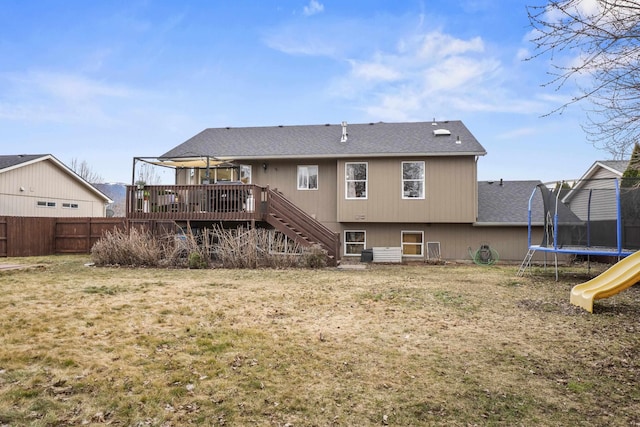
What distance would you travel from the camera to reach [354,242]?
630 inches

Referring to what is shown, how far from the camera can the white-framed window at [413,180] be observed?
15164 millimetres

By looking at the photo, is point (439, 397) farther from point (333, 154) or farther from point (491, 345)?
point (333, 154)

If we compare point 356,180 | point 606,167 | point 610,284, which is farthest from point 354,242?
point 606,167

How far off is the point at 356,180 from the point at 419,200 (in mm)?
2451

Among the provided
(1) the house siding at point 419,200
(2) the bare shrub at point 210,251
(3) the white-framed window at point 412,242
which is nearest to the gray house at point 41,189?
(2) the bare shrub at point 210,251

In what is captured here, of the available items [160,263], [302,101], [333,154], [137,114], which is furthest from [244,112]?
[160,263]

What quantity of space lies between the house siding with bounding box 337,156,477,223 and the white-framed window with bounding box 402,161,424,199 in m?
0.15

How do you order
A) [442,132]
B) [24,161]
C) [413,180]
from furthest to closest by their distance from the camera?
[24,161], [442,132], [413,180]

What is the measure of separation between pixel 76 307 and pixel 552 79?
696cm

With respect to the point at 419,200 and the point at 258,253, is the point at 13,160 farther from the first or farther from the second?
the point at 419,200

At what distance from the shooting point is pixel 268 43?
15.6 metres

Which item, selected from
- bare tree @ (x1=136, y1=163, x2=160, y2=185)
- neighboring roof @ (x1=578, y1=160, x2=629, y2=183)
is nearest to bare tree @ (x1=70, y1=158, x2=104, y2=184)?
bare tree @ (x1=136, y1=163, x2=160, y2=185)

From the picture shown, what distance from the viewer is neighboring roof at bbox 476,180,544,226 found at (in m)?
15.4

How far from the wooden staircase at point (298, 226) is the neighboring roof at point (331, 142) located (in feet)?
10.7
